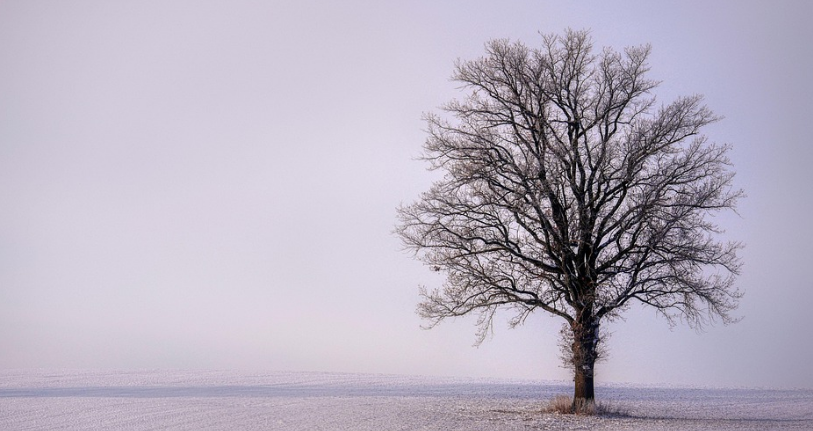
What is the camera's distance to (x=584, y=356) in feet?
75.2

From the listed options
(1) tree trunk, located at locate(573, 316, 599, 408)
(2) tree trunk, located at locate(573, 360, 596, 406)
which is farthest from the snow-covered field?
(1) tree trunk, located at locate(573, 316, 599, 408)

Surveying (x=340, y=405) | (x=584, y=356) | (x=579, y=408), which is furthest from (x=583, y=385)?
(x=340, y=405)

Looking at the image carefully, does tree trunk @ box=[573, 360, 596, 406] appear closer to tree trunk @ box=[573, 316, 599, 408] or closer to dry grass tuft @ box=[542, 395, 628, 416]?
tree trunk @ box=[573, 316, 599, 408]

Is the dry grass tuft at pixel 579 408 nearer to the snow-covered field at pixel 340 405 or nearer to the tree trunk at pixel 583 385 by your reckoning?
the tree trunk at pixel 583 385

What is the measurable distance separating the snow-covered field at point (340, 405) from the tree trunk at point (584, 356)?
1.43 metres

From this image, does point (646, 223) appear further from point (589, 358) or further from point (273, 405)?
point (273, 405)

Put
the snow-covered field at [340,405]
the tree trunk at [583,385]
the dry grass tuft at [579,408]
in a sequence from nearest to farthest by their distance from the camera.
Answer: the snow-covered field at [340,405] < the dry grass tuft at [579,408] < the tree trunk at [583,385]

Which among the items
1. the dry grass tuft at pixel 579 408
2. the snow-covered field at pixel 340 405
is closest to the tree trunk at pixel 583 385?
the dry grass tuft at pixel 579 408

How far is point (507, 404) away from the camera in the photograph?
26.1 meters

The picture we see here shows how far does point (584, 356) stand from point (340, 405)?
8672 millimetres

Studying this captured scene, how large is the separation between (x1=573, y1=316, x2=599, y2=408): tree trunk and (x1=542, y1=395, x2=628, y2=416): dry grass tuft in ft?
0.40

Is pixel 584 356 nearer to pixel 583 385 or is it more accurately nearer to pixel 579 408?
pixel 583 385

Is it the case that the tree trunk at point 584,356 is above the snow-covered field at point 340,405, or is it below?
above

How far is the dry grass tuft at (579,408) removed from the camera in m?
22.9
